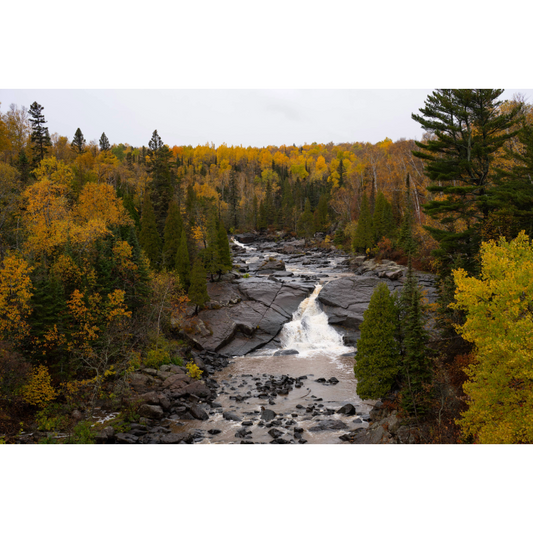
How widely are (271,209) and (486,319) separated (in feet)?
290

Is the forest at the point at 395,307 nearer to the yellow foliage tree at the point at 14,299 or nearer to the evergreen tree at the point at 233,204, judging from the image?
the yellow foliage tree at the point at 14,299

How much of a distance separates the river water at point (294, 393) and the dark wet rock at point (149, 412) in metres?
1.25

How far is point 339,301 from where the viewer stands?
39.2 meters

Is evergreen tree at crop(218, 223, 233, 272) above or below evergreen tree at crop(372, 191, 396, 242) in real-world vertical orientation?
below

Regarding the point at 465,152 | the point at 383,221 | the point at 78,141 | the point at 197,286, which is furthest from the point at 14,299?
the point at 78,141

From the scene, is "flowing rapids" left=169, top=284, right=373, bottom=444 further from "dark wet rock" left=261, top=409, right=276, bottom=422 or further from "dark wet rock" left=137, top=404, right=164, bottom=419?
"dark wet rock" left=137, top=404, right=164, bottom=419

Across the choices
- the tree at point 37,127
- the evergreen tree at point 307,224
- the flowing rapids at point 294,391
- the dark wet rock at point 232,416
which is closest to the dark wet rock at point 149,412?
the flowing rapids at point 294,391

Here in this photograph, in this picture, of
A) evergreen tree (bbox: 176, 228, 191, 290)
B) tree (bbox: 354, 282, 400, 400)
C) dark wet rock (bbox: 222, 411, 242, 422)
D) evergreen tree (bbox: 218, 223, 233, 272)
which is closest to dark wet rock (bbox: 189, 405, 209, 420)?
dark wet rock (bbox: 222, 411, 242, 422)

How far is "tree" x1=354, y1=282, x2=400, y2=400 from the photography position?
19.6 metres

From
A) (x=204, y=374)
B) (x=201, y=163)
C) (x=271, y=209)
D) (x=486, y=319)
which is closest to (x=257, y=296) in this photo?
(x=204, y=374)

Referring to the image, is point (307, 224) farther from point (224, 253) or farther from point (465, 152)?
point (465, 152)

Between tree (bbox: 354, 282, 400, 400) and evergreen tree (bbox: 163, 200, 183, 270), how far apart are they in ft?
90.2

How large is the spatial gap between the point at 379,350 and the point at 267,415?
807cm

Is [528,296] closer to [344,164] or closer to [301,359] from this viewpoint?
[301,359]
